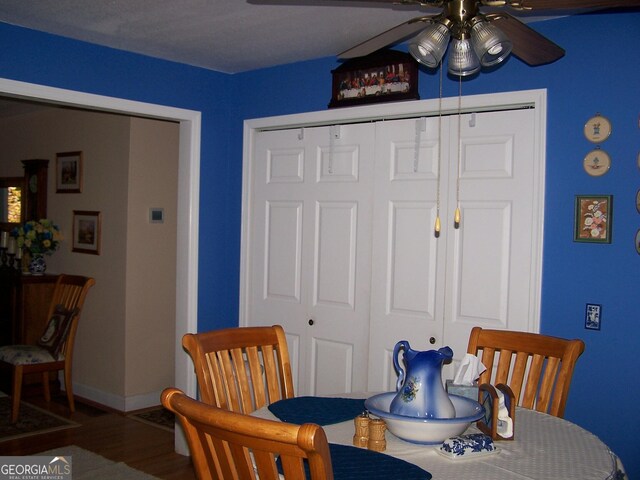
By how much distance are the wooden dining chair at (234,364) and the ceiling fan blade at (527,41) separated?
1440 millimetres

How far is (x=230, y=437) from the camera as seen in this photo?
1.32 meters

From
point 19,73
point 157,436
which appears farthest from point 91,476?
point 19,73

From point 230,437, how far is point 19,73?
8.86ft

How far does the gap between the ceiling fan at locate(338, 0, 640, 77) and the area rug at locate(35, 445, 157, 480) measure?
2808 mm

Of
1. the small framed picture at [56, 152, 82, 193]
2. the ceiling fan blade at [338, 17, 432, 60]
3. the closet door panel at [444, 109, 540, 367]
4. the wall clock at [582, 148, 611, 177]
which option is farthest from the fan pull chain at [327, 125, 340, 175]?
the small framed picture at [56, 152, 82, 193]

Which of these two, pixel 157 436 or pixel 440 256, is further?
pixel 157 436

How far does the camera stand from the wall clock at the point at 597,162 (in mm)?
2809

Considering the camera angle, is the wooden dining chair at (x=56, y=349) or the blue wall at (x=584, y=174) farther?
the wooden dining chair at (x=56, y=349)

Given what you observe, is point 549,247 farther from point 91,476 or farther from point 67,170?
point 67,170

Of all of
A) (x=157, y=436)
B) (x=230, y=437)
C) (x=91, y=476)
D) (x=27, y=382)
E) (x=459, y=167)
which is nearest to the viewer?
(x=230, y=437)

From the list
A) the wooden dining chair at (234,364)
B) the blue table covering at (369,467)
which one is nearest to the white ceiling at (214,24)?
the wooden dining chair at (234,364)

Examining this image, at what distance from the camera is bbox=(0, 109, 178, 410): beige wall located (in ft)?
16.3

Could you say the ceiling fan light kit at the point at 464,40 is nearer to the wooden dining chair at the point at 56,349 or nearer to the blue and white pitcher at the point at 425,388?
the blue and white pitcher at the point at 425,388

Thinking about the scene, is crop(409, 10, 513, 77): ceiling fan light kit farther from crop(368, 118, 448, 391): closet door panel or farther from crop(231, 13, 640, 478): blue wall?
crop(368, 118, 448, 391): closet door panel
